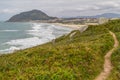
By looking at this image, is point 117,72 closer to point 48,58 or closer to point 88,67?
point 88,67

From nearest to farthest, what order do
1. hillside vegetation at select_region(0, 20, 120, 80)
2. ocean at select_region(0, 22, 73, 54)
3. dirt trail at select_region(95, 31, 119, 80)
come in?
hillside vegetation at select_region(0, 20, 120, 80) → dirt trail at select_region(95, 31, 119, 80) → ocean at select_region(0, 22, 73, 54)

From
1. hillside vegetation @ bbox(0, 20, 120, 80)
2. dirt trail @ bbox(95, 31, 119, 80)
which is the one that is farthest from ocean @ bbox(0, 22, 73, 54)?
hillside vegetation @ bbox(0, 20, 120, 80)

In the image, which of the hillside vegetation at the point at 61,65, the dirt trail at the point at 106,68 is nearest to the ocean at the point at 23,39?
the dirt trail at the point at 106,68

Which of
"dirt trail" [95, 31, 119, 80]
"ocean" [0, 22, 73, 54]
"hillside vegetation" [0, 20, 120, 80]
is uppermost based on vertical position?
"hillside vegetation" [0, 20, 120, 80]

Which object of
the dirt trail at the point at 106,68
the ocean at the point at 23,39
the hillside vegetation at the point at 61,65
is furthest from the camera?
the ocean at the point at 23,39

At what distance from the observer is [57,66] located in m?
19.7

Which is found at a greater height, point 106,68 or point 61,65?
point 61,65

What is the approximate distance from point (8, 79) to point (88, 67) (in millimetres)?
5566

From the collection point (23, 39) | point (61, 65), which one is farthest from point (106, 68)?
point (23, 39)

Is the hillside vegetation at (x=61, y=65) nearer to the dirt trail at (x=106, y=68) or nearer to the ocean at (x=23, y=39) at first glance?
the dirt trail at (x=106, y=68)

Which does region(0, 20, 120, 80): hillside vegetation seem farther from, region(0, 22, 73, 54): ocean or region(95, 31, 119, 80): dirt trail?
region(0, 22, 73, 54): ocean

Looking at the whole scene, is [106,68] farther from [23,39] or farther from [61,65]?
[23,39]

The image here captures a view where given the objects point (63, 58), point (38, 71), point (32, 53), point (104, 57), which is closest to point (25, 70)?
point (38, 71)

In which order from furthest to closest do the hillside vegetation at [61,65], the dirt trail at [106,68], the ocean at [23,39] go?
the ocean at [23,39], the dirt trail at [106,68], the hillside vegetation at [61,65]
